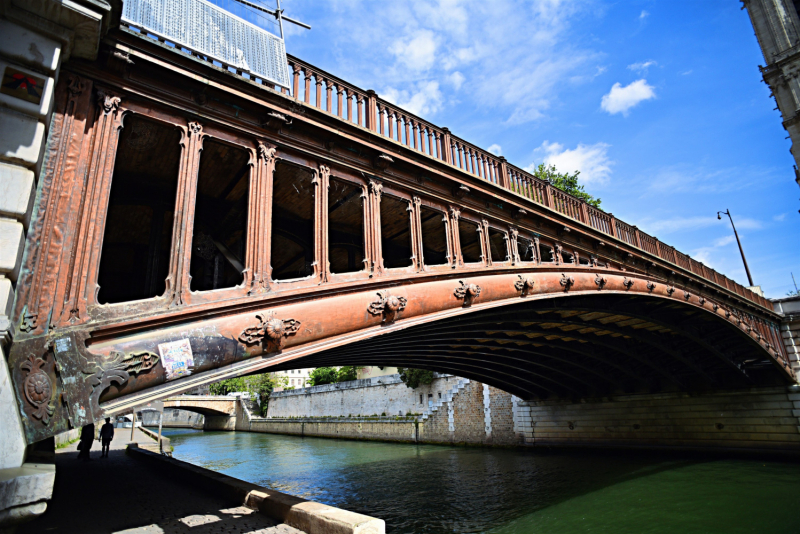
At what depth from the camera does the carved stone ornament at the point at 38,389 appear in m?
3.65

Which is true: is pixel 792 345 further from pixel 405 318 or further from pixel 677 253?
pixel 405 318

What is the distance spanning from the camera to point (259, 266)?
5.37 m

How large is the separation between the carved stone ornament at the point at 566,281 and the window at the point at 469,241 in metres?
1.87

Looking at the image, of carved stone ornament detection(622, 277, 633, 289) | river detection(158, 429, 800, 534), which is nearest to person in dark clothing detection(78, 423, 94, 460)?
river detection(158, 429, 800, 534)

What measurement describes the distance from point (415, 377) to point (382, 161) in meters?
24.2

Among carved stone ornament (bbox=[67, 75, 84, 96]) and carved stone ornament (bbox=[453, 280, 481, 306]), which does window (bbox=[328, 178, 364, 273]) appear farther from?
carved stone ornament (bbox=[67, 75, 84, 96])

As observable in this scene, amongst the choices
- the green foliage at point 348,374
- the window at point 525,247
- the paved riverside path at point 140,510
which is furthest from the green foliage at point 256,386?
the window at point 525,247

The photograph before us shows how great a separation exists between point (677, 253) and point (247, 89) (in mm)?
16618

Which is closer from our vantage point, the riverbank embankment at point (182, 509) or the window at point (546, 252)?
the riverbank embankment at point (182, 509)

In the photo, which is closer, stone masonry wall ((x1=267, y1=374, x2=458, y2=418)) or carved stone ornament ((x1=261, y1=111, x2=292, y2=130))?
carved stone ornament ((x1=261, y1=111, x2=292, y2=130))

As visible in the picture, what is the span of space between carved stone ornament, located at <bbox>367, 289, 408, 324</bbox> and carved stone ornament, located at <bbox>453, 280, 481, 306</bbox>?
137 cm

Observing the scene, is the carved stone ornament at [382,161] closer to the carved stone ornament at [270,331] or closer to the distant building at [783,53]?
the carved stone ornament at [270,331]

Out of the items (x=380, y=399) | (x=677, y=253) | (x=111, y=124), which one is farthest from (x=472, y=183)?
(x=380, y=399)

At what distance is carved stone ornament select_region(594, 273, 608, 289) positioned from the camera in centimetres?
1116
